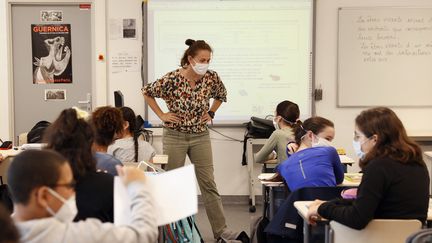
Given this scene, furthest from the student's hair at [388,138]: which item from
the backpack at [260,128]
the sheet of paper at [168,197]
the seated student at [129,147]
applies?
the backpack at [260,128]

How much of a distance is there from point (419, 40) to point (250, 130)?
81.0 inches

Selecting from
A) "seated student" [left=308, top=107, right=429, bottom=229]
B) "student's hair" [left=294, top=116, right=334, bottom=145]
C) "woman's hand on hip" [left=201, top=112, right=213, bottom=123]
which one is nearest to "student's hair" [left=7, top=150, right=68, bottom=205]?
"seated student" [left=308, top=107, right=429, bottom=229]

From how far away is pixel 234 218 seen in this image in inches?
199

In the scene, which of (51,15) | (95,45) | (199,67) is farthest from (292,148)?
(51,15)

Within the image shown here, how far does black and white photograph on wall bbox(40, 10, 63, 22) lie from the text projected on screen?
104cm

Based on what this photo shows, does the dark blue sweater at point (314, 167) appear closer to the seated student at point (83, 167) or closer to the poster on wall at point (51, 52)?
the seated student at point (83, 167)

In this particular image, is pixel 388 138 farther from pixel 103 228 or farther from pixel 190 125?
pixel 190 125

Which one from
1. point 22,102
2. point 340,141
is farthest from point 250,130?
point 22,102

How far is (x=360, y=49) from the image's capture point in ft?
18.2

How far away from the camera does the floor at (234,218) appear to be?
4598 millimetres

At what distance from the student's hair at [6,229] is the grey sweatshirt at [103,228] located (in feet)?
0.52

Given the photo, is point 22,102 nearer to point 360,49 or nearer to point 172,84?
point 172,84

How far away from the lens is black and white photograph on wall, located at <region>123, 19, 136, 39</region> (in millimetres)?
5465

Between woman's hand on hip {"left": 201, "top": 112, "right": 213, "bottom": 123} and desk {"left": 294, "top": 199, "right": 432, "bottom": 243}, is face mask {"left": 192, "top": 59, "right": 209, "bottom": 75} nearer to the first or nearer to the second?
woman's hand on hip {"left": 201, "top": 112, "right": 213, "bottom": 123}
